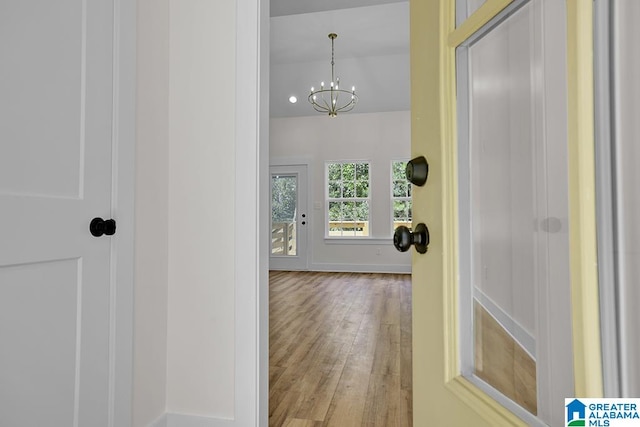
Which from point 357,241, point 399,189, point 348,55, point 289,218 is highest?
point 348,55

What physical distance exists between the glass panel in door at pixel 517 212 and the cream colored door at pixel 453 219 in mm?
13

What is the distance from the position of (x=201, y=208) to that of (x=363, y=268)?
5.57 metres

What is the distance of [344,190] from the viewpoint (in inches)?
273

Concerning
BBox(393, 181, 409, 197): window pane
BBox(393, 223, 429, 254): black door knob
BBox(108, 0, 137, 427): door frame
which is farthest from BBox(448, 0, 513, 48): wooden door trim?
BBox(393, 181, 409, 197): window pane

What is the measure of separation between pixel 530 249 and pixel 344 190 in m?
6.48

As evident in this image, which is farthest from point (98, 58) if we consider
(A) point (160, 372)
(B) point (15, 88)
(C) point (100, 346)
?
(A) point (160, 372)

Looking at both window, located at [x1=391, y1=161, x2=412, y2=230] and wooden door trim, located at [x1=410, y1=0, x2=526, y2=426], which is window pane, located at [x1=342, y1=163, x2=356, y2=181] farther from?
wooden door trim, located at [x1=410, y1=0, x2=526, y2=426]

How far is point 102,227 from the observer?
1.17 m

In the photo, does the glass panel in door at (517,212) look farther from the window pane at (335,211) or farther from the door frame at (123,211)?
the window pane at (335,211)

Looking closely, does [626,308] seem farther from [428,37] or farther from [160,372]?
[160,372]

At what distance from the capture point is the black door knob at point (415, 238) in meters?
0.70

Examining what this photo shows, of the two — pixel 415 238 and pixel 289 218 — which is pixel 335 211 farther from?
pixel 415 238

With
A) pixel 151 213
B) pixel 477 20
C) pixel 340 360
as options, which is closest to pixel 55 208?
pixel 151 213

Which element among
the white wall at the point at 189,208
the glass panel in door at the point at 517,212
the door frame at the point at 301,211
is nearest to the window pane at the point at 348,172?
the door frame at the point at 301,211
